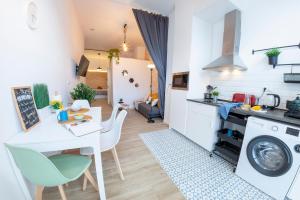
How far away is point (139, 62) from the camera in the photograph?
617cm

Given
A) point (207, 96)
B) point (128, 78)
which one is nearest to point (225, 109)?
point (207, 96)

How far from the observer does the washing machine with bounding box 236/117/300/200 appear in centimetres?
129

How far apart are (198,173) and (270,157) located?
2.91ft

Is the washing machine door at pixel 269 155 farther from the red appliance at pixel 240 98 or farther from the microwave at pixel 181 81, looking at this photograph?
the microwave at pixel 181 81

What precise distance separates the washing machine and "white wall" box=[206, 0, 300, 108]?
80 centimetres

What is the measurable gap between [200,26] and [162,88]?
1.89m

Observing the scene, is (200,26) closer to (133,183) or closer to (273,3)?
(273,3)

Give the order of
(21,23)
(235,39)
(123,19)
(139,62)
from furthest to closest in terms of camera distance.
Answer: (139,62) < (123,19) < (235,39) < (21,23)

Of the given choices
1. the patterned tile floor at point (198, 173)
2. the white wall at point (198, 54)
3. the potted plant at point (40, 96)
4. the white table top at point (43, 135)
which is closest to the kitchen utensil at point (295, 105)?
the patterned tile floor at point (198, 173)

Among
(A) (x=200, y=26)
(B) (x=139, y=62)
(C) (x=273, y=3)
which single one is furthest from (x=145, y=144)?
(B) (x=139, y=62)

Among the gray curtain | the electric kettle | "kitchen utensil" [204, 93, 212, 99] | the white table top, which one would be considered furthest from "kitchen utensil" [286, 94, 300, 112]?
the gray curtain

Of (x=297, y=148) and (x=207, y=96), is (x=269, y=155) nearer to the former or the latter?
(x=297, y=148)

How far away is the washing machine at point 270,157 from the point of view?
4.25 feet

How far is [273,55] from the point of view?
1818 mm
